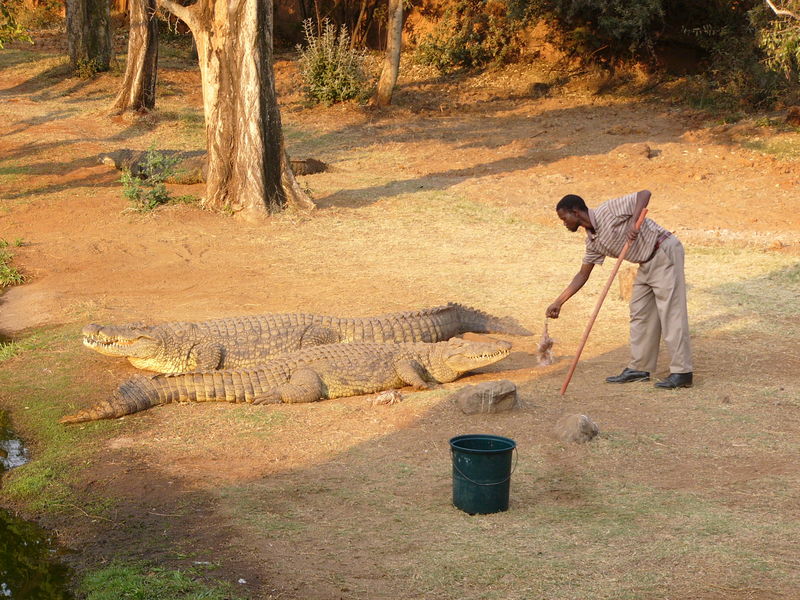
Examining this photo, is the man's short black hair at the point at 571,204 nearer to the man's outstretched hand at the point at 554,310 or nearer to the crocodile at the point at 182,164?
the man's outstretched hand at the point at 554,310

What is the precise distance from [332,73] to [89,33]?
7.03 m

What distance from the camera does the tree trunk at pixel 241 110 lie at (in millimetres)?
12133

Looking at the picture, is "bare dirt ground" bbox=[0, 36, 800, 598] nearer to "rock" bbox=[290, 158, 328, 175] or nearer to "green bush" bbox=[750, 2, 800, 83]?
"rock" bbox=[290, 158, 328, 175]

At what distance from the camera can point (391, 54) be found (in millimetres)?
19281

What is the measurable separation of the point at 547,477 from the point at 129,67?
17157 millimetres

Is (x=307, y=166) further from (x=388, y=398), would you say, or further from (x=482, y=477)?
(x=482, y=477)

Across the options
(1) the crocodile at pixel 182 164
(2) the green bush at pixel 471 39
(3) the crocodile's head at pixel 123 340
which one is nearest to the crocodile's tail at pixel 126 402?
(3) the crocodile's head at pixel 123 340

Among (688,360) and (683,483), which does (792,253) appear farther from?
(683,483)

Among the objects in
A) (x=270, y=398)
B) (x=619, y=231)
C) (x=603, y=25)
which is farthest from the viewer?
(x=603, y=25)

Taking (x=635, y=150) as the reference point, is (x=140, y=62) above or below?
above

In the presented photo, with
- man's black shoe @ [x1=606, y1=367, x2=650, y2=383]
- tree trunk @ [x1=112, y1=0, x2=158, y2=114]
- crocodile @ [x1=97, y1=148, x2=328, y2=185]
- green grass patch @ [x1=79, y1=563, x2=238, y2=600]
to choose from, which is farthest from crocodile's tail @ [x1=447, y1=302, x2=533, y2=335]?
tree trunk @ [x1=112, y1=0, x2=158, y2=114]

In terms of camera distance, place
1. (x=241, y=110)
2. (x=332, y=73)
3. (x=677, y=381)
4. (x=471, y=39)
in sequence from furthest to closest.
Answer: (x=471, y=39) < (x=332, y=73) < (x=241, y=110) < (x=677, y=381)

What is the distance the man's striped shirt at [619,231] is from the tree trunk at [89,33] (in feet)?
63.9

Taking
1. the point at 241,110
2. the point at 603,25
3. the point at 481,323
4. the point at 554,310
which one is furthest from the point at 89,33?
the point at 554,310
